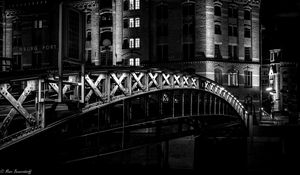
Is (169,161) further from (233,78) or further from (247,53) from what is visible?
(247,53)

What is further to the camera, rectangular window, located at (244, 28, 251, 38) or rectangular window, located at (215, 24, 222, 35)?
rectangular window, located at (244, 28, 251, 38)

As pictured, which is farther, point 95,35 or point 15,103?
point 95,35

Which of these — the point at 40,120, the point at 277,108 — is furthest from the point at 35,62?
the point at 40,120

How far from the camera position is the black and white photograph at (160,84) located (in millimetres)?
13094

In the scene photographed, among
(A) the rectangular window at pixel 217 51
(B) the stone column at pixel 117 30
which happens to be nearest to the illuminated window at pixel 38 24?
(B) the stone column at pixel 117 30

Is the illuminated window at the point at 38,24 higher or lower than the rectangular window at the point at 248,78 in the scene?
higher

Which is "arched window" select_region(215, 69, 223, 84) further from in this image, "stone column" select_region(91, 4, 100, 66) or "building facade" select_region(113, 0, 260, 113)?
"stone column" select_region(91, 4, 100, 66)

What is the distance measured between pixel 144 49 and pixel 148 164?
61.4 feet

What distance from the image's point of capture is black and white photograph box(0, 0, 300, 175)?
13.1m

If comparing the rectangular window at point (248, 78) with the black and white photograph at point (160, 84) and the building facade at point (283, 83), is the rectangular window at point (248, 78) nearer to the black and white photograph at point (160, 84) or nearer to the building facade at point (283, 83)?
the black and white photograph at point (160, 84)

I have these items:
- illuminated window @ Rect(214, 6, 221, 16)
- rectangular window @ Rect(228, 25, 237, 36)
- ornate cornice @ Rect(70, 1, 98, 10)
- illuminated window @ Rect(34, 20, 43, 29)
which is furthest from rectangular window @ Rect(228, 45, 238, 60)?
illuminated window @ Rect(34, 20, 43, 29)

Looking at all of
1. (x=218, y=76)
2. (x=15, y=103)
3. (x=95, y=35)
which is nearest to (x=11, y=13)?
(x=95, y=35)

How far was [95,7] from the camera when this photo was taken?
51875mm

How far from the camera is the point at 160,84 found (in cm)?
1864
